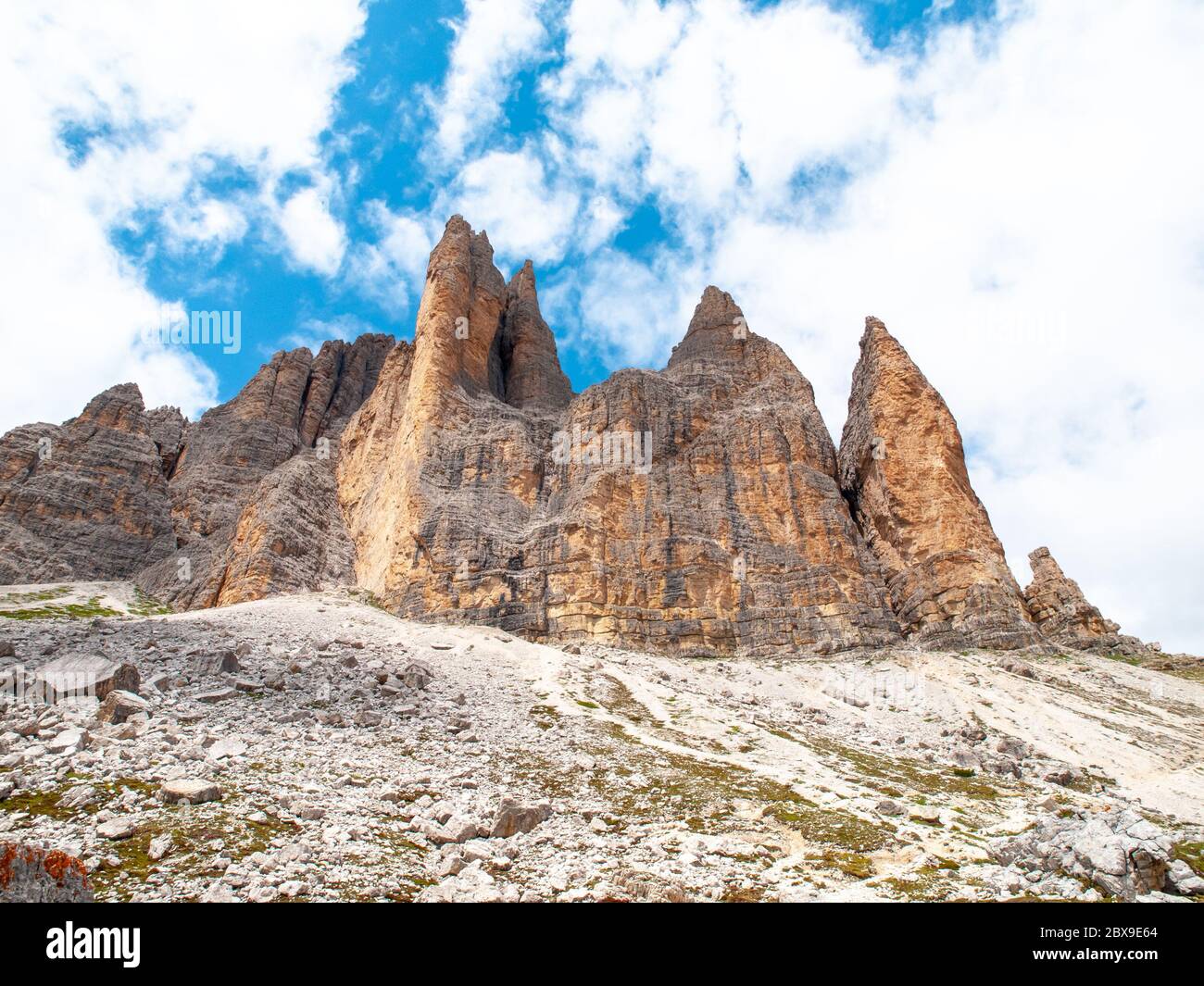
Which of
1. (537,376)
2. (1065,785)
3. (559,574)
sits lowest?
(1065,785)

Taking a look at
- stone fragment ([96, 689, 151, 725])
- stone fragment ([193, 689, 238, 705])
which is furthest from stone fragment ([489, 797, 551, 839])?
stone fragment ([193, 689, 238, 705])

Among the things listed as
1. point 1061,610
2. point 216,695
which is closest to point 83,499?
point 216,695

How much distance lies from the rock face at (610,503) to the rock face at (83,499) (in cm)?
2056

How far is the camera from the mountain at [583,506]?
4862cm

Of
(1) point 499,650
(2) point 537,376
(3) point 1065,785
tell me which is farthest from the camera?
(2) point 537,376

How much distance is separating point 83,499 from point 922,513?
78907 millimetres

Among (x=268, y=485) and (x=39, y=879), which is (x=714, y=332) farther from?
(x=39, y=879)

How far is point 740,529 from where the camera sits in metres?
53.9

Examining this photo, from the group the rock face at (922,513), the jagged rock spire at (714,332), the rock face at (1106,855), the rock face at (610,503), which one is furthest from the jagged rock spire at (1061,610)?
the rock face at (1106,855)

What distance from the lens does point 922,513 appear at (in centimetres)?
5450

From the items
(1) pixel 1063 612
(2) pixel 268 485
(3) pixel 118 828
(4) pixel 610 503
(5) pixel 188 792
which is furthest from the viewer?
(2) pixel 268 485

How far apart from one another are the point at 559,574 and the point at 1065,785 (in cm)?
3283

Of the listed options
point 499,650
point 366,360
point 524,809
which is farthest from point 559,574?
point 366,360

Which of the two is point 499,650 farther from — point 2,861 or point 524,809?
point 2,861
